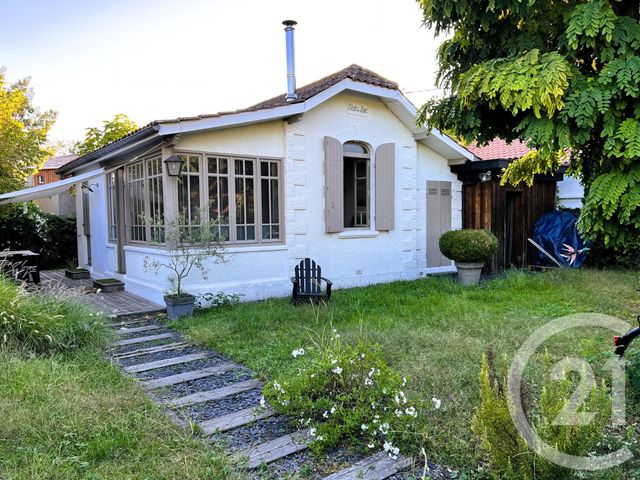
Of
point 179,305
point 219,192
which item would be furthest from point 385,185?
point 179,305

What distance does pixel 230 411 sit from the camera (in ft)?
11.8

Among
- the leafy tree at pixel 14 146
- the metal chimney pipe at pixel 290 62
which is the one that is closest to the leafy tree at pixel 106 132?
the leafy tree at pixel 14 146

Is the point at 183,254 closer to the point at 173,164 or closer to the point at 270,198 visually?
the point at 173,164

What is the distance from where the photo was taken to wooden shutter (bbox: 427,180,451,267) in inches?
425

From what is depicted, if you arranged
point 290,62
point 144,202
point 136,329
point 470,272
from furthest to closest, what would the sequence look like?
point 470,272
point 290,62
point 144,202
point 136,329

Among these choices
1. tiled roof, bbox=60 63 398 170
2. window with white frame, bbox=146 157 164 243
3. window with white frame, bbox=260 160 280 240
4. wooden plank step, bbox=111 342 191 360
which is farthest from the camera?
window with white frame, bbox=260 160 280 240

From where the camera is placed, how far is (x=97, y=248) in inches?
425

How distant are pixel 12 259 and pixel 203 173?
5136 mm

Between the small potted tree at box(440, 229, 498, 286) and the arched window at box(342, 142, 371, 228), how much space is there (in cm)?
188

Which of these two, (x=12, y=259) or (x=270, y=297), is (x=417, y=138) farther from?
(x=12, y=259)

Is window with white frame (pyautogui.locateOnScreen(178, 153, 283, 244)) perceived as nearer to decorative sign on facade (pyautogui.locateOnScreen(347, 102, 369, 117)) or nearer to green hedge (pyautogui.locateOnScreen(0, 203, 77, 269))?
decorative sign on facade (pyautogui.locateOnScreen(347, 102, 369, 117))

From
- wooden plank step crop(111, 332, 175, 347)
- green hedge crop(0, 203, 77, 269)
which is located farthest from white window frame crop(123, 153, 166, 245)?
green hedge crop(0, 203, 77, 269)

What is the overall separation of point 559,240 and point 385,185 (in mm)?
5309

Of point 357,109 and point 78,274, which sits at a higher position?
point 357,109
